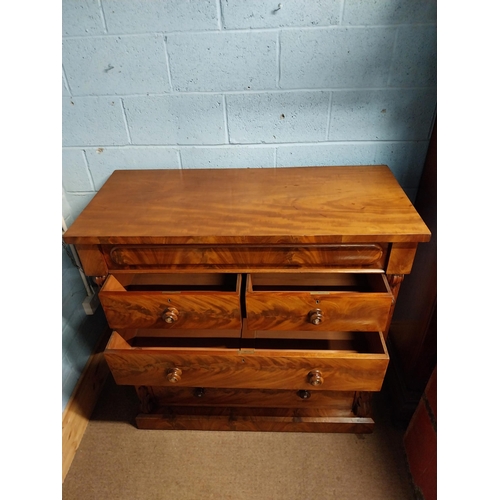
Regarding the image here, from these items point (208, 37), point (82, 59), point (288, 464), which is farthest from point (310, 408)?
point (82, 59)

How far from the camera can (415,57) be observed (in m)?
1.07

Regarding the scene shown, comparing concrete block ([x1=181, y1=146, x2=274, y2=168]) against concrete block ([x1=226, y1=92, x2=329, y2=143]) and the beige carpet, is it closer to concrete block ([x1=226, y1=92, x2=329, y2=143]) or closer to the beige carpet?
concrete block ([x1=226, y1=92, x2=329, y2=143])

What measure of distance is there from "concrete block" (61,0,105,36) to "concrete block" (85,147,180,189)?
344 millimetres

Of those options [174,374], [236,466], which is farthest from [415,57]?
[236,466]

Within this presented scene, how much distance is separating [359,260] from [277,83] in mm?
593

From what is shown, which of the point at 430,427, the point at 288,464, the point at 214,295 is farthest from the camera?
the point at 288,464

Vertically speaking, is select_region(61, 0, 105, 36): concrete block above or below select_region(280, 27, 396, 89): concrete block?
above

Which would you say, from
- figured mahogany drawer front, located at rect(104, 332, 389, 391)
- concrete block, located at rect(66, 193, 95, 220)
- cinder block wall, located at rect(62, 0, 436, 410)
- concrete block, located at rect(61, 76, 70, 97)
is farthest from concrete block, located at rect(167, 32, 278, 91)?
figured mahogany drawer front, located at rect(104, 332, 389, 391)

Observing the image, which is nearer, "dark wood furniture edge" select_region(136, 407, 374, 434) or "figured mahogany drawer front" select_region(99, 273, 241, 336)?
"figured mahogany drawer front" select_region(99, 273, 241, 336)

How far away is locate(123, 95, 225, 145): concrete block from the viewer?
116 cm

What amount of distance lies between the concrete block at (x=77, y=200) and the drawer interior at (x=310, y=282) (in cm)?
69

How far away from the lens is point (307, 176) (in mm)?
1147

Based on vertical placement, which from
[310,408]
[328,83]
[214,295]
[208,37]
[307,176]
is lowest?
[310,408]

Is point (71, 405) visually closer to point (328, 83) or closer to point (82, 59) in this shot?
point (82, 59)
